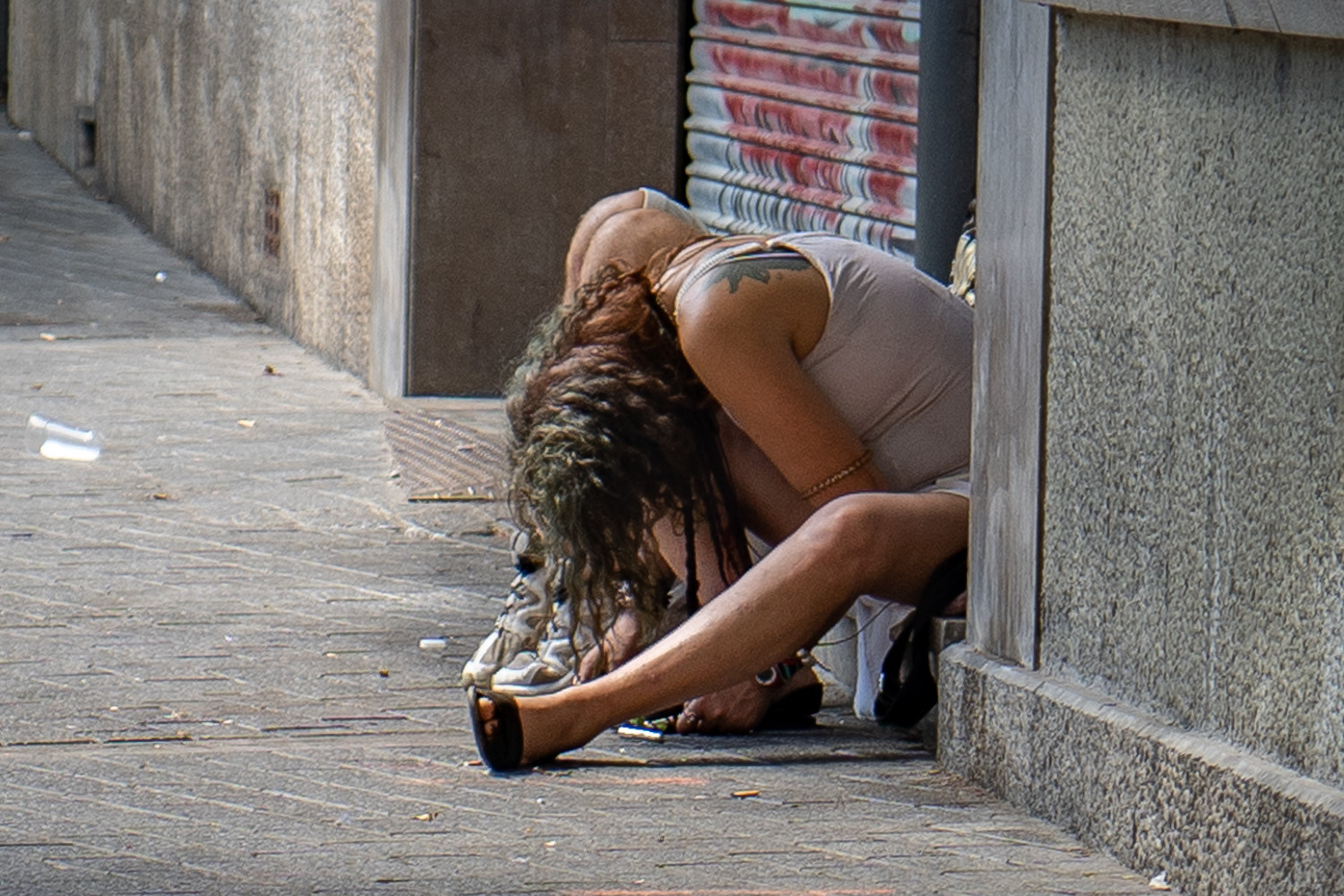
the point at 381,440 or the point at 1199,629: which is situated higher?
the point at 1199,629

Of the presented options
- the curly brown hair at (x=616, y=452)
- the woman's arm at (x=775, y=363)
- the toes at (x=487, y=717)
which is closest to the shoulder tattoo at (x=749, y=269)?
the woman's arm at (x=775, y=363)

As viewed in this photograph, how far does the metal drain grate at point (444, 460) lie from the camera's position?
626 centimetres

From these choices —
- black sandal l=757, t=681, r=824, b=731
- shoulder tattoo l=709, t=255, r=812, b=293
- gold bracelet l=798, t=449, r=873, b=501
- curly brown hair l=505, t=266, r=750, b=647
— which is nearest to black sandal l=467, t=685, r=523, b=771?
curly brown hair l=505, t=266, r=750, b=647

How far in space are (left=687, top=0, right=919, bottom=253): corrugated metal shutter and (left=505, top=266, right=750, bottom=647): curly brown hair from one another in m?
1.94

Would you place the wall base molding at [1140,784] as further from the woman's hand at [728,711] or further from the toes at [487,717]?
the toes at [487,717]

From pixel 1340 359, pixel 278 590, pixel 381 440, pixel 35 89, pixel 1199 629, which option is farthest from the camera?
pixel 35 89

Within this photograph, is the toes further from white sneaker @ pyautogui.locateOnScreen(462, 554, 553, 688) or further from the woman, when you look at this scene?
white sneaker @ pyautogui.locateOnScreen(462, 554, 553, 688)

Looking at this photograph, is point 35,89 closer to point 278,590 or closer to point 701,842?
point 278,590

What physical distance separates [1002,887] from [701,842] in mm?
446

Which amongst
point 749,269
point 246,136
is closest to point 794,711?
point 749,269

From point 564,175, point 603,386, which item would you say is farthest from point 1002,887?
point 564,175

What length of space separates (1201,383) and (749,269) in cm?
100

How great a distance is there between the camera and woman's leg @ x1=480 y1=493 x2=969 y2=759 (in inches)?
149

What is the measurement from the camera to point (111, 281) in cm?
1035
